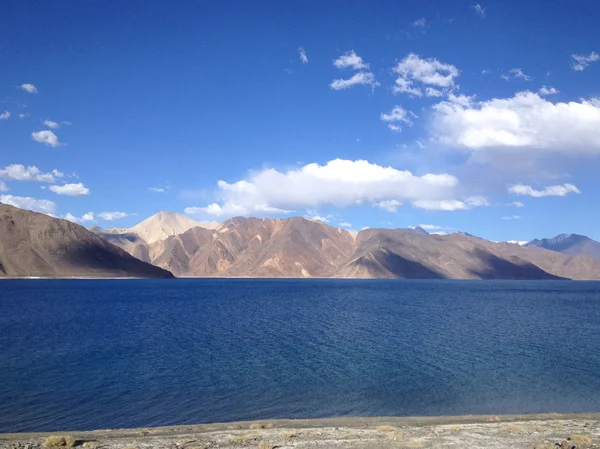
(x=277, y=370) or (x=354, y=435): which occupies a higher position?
(x=354, y=435)

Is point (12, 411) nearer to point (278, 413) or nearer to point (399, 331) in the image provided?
point (278, 413)

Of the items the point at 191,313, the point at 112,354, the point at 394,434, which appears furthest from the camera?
the point at 191,313

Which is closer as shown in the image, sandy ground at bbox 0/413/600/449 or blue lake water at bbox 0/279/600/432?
sandy ground at bbox 0/413/600/449

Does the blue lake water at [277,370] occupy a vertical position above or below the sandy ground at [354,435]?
below

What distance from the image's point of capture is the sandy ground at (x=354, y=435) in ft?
63.1

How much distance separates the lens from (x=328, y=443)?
64.6 feet

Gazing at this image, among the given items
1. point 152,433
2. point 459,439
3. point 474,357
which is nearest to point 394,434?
point 459,439

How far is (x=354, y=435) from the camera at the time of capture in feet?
69.8

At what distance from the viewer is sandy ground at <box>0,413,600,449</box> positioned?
757 inches

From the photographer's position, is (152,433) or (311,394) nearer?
(152,433)

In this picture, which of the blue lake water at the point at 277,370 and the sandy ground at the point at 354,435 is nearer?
the sandy ground at the point at 354,435

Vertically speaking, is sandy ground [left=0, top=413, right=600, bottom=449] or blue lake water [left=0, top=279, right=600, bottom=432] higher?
sandy ground [left=0, top=413, right=600, bottom=449]

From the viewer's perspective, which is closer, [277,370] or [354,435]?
[354,435]

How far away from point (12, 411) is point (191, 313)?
60185mm
